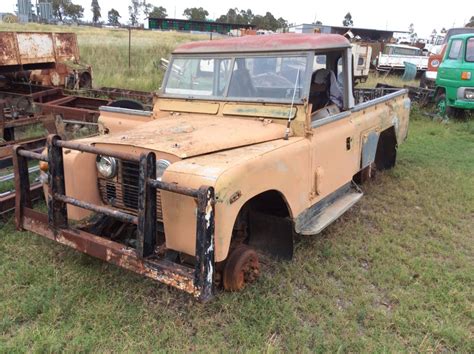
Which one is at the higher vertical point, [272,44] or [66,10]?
[66,10]

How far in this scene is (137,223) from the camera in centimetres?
284

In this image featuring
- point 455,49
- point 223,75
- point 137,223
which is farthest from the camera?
point 455,49

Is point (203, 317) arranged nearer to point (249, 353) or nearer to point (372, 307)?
point (249, 353)

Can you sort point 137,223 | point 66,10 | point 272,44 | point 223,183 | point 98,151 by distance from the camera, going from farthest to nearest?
point 66,10, point 272,44, point 98,151, point 137,223, point 223,183

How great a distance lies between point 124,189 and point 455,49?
9.70 meters

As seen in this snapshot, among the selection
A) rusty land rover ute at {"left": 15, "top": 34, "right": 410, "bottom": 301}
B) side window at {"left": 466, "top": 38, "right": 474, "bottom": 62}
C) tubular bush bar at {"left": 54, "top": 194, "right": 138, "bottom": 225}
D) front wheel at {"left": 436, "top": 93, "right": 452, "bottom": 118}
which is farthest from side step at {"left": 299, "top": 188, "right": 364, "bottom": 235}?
side window at {"left": 466, "top": 38, "right": 474, "bottom": 62}

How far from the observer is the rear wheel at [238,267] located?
10.4 feet

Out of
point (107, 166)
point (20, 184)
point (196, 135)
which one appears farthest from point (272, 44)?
point (20, 184)

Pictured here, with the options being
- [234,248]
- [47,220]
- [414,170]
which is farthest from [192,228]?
[414,170]

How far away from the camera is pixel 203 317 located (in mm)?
3072

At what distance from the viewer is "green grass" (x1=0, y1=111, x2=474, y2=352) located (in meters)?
2.85

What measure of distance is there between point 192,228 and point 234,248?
61 centimetres

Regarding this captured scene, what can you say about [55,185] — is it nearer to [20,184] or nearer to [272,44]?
[20,184]

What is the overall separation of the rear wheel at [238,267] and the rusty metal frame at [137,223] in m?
0.45
